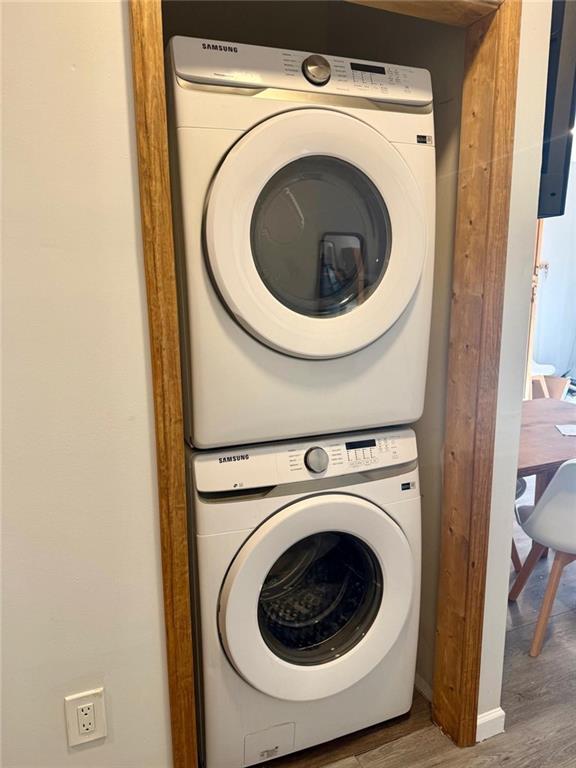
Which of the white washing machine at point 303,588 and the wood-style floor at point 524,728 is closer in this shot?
the white washing machine at point 303,588

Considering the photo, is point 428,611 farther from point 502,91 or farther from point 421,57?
point 421,57

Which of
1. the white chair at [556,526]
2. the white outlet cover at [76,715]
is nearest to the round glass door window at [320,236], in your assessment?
the white outlet cover at [76,715]

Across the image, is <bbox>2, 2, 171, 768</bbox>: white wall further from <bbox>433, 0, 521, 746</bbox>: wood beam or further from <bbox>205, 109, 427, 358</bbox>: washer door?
<bbox>433, 0, 521, 746</bbox>: wood beam

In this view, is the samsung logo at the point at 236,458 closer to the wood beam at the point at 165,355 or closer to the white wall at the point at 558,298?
the wood beam at the point at 165,355

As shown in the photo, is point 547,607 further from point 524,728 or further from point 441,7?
point 441,7

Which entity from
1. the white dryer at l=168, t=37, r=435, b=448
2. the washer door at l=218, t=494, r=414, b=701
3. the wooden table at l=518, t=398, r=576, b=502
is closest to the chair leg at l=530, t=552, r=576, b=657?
the wooden table at l=518, t=398, r=576, b=502

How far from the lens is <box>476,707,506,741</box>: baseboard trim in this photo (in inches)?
Answer: 59.7

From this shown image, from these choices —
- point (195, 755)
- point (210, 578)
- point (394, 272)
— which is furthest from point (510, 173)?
point (195, 755)

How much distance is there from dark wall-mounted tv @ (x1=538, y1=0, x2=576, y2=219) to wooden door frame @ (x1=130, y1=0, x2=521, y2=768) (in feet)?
1.29

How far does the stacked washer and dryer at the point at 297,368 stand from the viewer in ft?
3.65

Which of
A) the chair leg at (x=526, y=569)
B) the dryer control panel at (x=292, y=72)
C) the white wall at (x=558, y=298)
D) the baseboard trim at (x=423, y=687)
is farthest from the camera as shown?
the white wall at (x=558, y=298)

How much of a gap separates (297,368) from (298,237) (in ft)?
0.94

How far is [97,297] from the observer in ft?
3.47

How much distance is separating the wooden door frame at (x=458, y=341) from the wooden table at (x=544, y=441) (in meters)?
0.60
